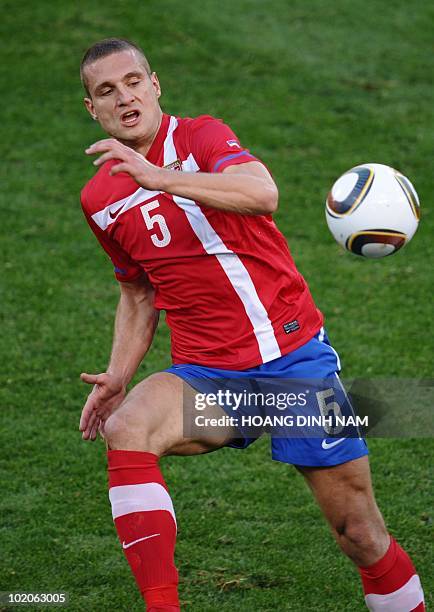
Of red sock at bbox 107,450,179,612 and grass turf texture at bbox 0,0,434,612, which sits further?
grass turf texture at bbox 0,0,434,612

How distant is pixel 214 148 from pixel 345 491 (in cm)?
145

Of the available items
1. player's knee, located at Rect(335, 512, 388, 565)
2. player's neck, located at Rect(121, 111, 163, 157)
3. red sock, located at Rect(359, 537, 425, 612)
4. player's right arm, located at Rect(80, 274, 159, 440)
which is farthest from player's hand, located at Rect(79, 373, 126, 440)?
red sock, located at Rect(359, 537, 425, 612)

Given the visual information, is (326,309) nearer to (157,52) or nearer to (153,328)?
(153,328)

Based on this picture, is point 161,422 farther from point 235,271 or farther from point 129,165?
point 129,165

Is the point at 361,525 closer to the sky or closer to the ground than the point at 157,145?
closer to the ground

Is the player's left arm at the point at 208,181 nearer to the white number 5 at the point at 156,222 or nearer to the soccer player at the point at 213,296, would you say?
the soccer player at the point at 213,296

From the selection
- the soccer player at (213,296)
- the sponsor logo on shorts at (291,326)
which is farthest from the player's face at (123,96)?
the sponsor logo on shorts at (291,326)

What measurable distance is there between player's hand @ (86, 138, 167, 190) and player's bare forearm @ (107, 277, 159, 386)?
1.05 metres

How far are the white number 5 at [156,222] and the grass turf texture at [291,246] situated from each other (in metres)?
1.69

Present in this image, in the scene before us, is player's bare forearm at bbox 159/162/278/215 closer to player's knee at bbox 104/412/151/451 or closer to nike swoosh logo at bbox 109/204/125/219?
nike swoosh logo at bbox 109/204/125/219

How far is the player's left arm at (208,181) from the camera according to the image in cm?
374

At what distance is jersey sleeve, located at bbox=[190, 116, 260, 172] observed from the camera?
4.19m

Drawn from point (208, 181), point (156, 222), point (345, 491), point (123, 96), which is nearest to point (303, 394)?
point (345, 491)

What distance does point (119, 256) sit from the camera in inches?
183
